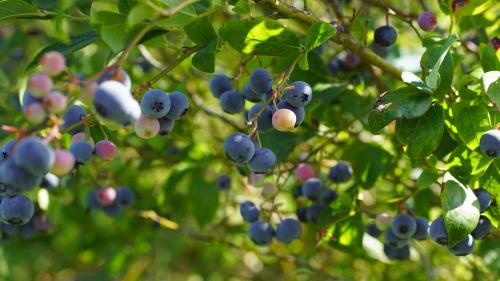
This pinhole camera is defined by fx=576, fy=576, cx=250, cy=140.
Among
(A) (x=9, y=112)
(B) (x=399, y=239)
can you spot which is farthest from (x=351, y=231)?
(A) (x=9, y=112)

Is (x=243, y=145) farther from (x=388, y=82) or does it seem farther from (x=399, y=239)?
(x=388, y=82)

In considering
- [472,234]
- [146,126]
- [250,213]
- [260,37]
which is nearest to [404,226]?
[472,234]

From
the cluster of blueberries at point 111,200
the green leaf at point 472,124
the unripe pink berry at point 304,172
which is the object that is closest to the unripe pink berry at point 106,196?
the cluster of blueberries at point 111,200

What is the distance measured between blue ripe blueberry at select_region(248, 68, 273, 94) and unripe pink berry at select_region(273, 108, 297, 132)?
10cm

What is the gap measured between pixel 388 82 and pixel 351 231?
0.64 meters

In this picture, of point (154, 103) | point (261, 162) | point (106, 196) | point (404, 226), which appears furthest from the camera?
point (106, 196)

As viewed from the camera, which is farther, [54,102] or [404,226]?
[404,226]

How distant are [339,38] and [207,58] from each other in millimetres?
378

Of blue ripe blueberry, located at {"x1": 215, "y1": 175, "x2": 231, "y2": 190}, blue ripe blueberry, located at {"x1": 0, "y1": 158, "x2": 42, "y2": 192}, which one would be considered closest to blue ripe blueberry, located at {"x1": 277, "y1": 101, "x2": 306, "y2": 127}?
blue ripe blueberry, located at {"x1": 0, "y1": 158, "x2": 42, "y2": 192}

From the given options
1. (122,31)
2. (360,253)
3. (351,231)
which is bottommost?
(360,253)

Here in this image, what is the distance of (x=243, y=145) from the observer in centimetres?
117

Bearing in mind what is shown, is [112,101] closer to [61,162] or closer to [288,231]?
[61,162]

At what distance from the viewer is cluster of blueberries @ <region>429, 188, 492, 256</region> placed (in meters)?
1.30

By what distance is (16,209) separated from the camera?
1.23 meters
